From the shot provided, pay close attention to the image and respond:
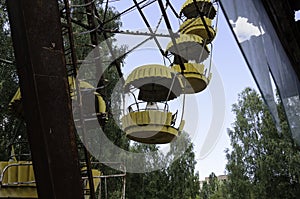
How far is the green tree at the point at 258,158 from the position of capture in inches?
420

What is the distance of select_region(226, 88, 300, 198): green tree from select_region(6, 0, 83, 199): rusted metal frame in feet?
32.8

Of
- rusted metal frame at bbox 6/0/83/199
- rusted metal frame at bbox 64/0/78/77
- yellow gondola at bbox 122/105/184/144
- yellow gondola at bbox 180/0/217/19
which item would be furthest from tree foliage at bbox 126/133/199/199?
rusted metal frame at bbox 6/0/83/199

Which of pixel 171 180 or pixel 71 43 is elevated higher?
pixel 71 43

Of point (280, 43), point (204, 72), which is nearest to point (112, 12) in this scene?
point (204, 72)

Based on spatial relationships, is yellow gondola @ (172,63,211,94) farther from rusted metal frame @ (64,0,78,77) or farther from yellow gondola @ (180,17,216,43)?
rusted metal frame @ (64,0,78,77)

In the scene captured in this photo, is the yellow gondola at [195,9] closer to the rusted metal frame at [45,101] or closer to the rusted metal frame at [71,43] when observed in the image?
the rusted metal frame at [71,43]

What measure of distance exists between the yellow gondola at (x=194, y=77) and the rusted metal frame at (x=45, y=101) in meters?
3.20

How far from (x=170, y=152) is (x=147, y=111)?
778 cm

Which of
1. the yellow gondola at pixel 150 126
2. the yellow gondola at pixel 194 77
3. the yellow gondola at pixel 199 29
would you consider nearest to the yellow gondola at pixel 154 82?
the yellow gondola at pixel 194 77

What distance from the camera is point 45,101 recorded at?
693 mm

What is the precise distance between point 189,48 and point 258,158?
7711 millimetres

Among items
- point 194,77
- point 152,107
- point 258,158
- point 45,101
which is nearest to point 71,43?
→ point 45,101

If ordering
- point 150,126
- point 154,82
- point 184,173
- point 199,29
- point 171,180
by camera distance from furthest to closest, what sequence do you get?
point 184,173
point 171,180
point 199,29
point 154,82
point 150,126

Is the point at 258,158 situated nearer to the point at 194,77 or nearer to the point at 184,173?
the point at 184,173
